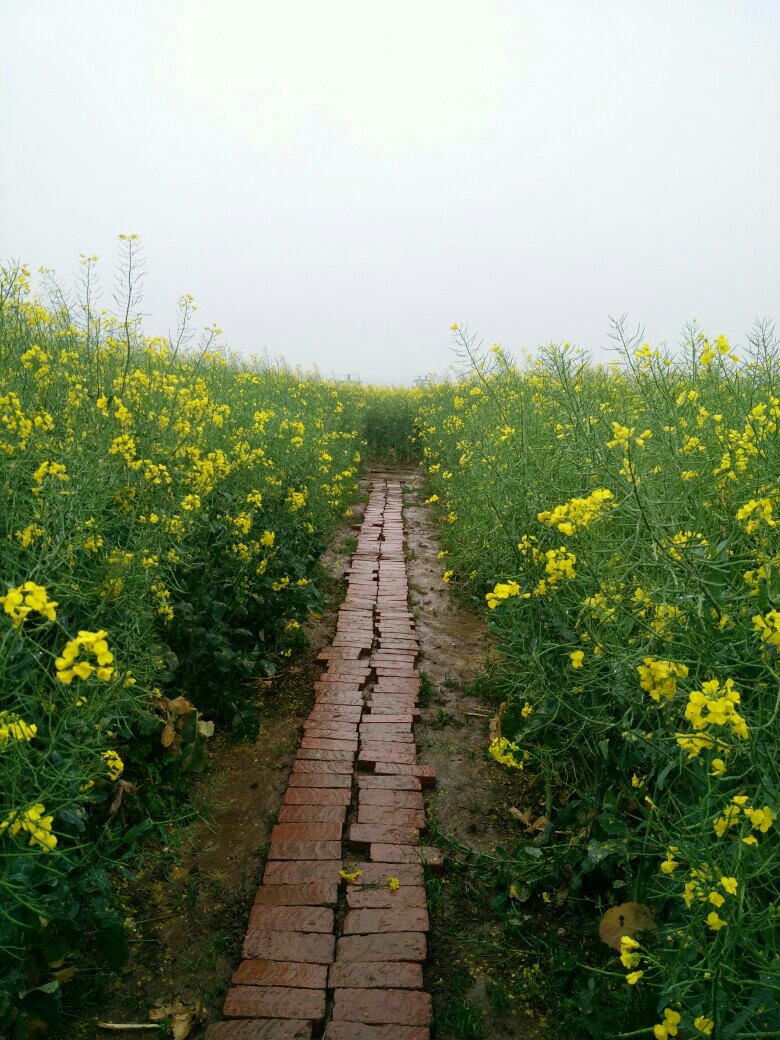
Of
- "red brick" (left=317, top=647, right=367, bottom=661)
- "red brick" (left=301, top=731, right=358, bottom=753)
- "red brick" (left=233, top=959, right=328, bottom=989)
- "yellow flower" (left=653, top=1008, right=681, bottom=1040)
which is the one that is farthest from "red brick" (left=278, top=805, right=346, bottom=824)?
"yellow flower" (left=653, top=1008, right=681, bottom=1040)

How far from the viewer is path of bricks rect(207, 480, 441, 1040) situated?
217 centimetres

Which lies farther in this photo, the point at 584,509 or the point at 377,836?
the point at 377,836

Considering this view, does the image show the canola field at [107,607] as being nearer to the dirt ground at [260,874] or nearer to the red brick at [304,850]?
the dirt ground at [260,874]

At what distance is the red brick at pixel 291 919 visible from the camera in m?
2.48

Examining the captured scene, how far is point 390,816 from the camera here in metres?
3.04

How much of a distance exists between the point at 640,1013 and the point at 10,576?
1992 mm

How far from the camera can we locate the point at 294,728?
3.79 m

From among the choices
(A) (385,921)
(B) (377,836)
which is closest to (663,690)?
(A) (385,921)

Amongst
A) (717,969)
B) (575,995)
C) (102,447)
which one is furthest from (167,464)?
(717,969)

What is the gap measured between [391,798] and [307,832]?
392mm

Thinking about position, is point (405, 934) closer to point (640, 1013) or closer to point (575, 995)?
point (575, 995)

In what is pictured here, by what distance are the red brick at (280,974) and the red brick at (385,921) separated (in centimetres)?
18

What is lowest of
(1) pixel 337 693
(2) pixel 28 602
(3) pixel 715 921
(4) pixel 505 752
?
(1) pixel 337 693

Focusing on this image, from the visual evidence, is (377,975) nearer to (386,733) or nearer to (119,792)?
(119,792)
